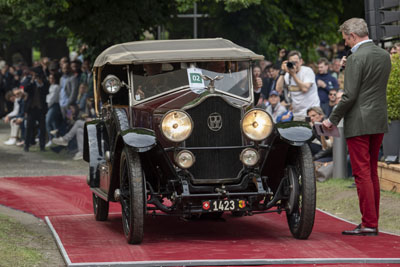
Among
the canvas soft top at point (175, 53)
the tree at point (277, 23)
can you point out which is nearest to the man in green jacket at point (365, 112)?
the canvas soft top at point (175, 53)

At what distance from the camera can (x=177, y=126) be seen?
27.7ft

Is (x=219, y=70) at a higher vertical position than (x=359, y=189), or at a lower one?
higher

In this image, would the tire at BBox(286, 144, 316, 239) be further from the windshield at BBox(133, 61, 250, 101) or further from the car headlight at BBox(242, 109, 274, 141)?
the windshield at BBox(133, 61, 250, 101)

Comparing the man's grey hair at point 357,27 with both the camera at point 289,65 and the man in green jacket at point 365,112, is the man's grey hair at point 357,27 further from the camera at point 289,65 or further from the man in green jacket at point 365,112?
the camera at point 289,65

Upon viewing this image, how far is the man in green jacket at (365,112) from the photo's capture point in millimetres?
8781

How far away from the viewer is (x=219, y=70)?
9.63 metres

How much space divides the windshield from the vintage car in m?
0.01

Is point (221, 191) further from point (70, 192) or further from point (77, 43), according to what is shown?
point (77, 43)

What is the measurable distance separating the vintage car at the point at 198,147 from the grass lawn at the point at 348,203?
1.58 m

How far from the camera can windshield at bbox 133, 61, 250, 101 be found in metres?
9.53

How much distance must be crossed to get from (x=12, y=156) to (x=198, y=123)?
1266 cm

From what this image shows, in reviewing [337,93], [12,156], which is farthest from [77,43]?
[337,93]

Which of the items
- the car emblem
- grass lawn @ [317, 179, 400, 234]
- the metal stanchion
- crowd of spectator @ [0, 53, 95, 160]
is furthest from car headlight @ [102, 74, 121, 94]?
crowd of spectator @ [0, 53, 95, 160]

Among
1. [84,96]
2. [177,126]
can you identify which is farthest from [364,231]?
[84,96]
